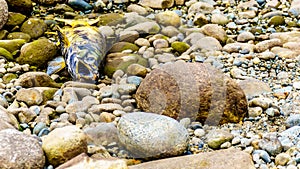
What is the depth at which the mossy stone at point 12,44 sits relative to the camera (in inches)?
161

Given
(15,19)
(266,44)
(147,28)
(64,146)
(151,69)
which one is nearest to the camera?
(64,146)

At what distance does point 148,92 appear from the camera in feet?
10.4

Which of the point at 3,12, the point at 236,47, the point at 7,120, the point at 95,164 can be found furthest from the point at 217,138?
the point at 3,12

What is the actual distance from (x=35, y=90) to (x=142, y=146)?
99cm

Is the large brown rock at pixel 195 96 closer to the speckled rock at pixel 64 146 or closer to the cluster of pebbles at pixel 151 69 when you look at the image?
the cluster of pebbles at pixel 151 69

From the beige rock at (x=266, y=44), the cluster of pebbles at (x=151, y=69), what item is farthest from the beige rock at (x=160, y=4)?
the beige rock at (x=266, y=44)

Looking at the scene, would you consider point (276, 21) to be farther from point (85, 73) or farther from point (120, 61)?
point (85, 73)

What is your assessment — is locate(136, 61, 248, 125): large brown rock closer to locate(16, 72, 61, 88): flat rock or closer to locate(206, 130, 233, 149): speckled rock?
locate(206, 130, 233, 149): speckled rock

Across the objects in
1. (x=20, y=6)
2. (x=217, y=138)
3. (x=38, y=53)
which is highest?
(x=20, y=6)

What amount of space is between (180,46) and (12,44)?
1.25m

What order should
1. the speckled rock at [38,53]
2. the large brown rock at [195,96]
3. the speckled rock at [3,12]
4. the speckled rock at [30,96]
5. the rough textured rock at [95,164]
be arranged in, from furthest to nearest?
the speckled rock at [3,12] → the speckled rock at [38,53] → the speckled rock at [30,96] → the large brown rock at [195,96] → the rough textured rock at [95,164]

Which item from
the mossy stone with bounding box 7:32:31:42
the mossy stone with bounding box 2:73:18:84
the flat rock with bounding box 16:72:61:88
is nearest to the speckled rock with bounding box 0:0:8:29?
the mossy stone with bounding box 7:32:31:42

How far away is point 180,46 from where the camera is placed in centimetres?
409

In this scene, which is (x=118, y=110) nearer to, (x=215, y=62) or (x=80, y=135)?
(x=80, y=135)
